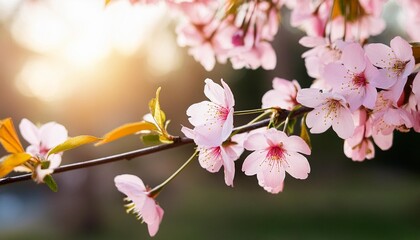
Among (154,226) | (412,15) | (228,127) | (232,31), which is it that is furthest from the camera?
(412,15)

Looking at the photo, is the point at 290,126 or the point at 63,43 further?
the point at 63,43

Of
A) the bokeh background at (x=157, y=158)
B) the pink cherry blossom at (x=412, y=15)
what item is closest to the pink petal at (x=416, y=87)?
the pink cherry blossom at (x=412, y=15)

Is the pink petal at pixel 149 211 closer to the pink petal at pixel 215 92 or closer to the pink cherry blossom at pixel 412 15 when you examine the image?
the pink petal at pixel 215 92

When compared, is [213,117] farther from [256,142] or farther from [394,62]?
[394,62]

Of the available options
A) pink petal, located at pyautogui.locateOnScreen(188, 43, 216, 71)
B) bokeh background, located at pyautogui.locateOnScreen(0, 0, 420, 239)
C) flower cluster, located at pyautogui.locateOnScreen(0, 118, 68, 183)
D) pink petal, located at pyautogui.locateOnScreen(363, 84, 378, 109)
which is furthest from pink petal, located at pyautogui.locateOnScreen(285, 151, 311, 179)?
bokeh background, located at pyautogui.locateOnScreen(0, 0, 420, 239)

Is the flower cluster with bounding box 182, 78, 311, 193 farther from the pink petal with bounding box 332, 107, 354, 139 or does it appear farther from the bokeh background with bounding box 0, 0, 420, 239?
the bokeh background with bounding box 0, 0, 420, 239

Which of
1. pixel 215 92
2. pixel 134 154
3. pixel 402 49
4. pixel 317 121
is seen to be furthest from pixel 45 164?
pixel 402 49
